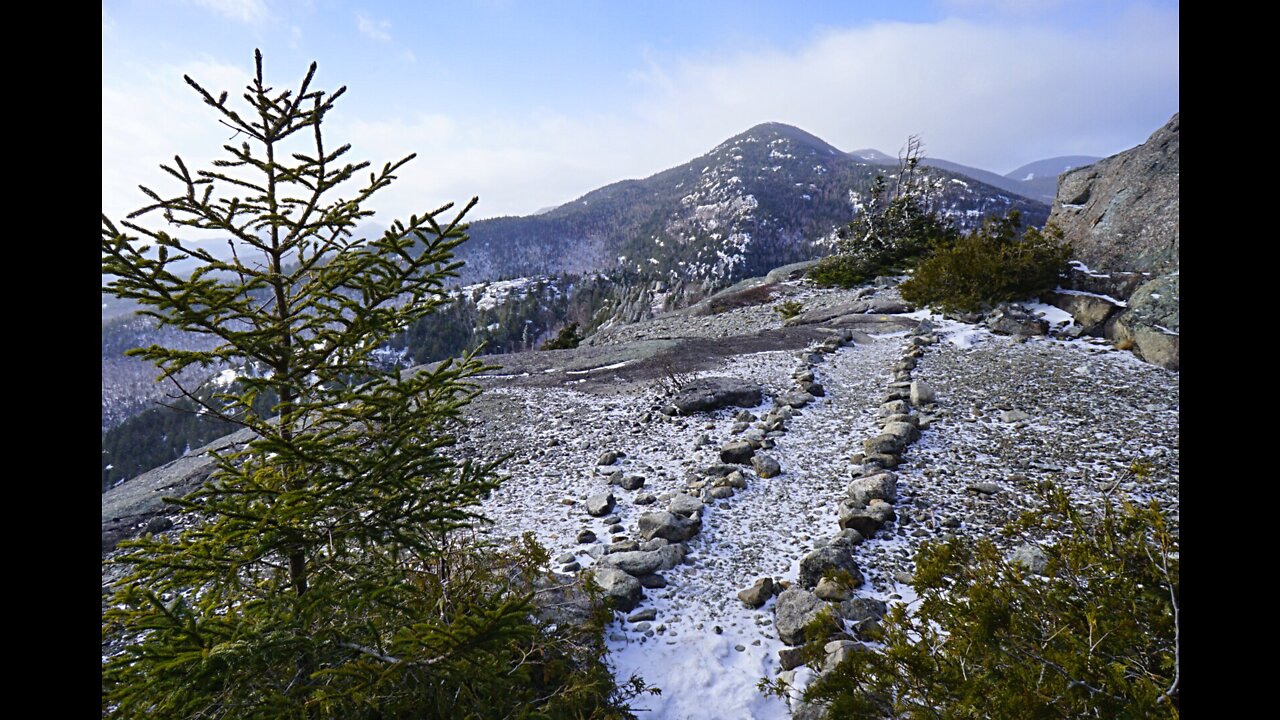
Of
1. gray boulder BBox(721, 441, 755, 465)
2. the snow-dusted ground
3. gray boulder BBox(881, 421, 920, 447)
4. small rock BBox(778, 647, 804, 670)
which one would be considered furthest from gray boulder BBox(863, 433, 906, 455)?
small rock BBox(778, 647, 804, 670)

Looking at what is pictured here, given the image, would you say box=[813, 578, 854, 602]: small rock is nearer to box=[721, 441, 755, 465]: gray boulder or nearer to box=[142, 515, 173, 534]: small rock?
box=[721, 441, 755, 465]: gray boulder

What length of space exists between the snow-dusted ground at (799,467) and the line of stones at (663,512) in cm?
12

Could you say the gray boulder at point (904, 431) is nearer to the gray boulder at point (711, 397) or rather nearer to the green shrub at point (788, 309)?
the gray boulder at point (711, 397)

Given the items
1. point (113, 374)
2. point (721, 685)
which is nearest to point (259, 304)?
point (721, 685)

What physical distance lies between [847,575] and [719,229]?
501 feet

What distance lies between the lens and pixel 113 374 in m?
153

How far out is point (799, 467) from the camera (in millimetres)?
7828

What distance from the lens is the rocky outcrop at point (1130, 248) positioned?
35.3 feet

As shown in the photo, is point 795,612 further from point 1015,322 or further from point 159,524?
point 1015,322

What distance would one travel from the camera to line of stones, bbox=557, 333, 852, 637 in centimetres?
520

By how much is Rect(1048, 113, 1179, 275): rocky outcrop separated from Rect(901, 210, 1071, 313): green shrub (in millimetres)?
909
